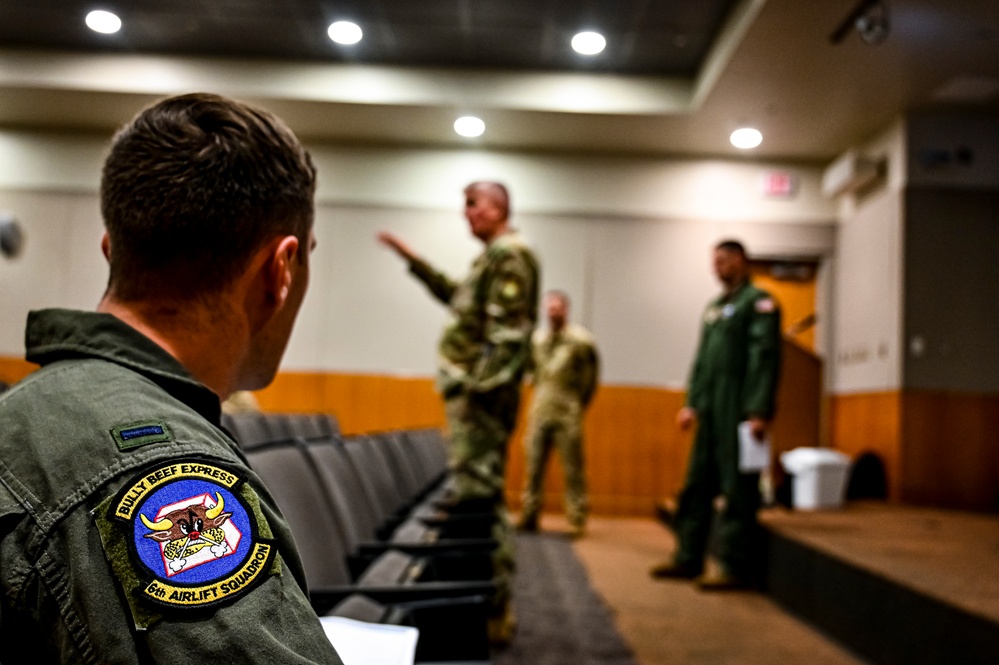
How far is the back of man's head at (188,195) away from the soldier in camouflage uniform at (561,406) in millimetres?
5018

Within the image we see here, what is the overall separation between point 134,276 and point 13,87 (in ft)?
10.1

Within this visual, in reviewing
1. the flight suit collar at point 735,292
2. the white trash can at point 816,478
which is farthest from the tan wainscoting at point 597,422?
the flight suit collar at point 735,292

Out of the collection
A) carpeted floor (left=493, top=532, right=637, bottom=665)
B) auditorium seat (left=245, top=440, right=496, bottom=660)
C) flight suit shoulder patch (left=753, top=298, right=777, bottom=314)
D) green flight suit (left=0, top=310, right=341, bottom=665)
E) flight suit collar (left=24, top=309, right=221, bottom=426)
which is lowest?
carpeted floor (left=493, top=532, right=637, bottom=665)

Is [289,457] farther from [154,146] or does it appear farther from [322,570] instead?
[154,146]

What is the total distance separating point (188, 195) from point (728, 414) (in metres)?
3.41

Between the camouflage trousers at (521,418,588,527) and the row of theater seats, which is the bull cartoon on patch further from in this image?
the camouflage trousers at (521,418,588,527)

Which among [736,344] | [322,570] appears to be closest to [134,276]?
[322,570]

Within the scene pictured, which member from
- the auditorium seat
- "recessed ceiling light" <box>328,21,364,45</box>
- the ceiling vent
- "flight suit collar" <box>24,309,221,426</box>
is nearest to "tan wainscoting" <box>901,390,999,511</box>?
the ceiling vent

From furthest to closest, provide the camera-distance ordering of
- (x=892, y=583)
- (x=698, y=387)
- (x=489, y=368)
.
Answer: (x=698, y=387), (x=892, y=583), (x=489, y=368)

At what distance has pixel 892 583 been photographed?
275 cm

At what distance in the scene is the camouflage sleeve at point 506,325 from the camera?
249 cm

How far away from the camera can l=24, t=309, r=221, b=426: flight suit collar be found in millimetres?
677

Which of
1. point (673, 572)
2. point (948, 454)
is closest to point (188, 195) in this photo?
point (673, 572)

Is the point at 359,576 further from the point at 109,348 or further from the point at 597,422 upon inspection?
the point at 597,422
